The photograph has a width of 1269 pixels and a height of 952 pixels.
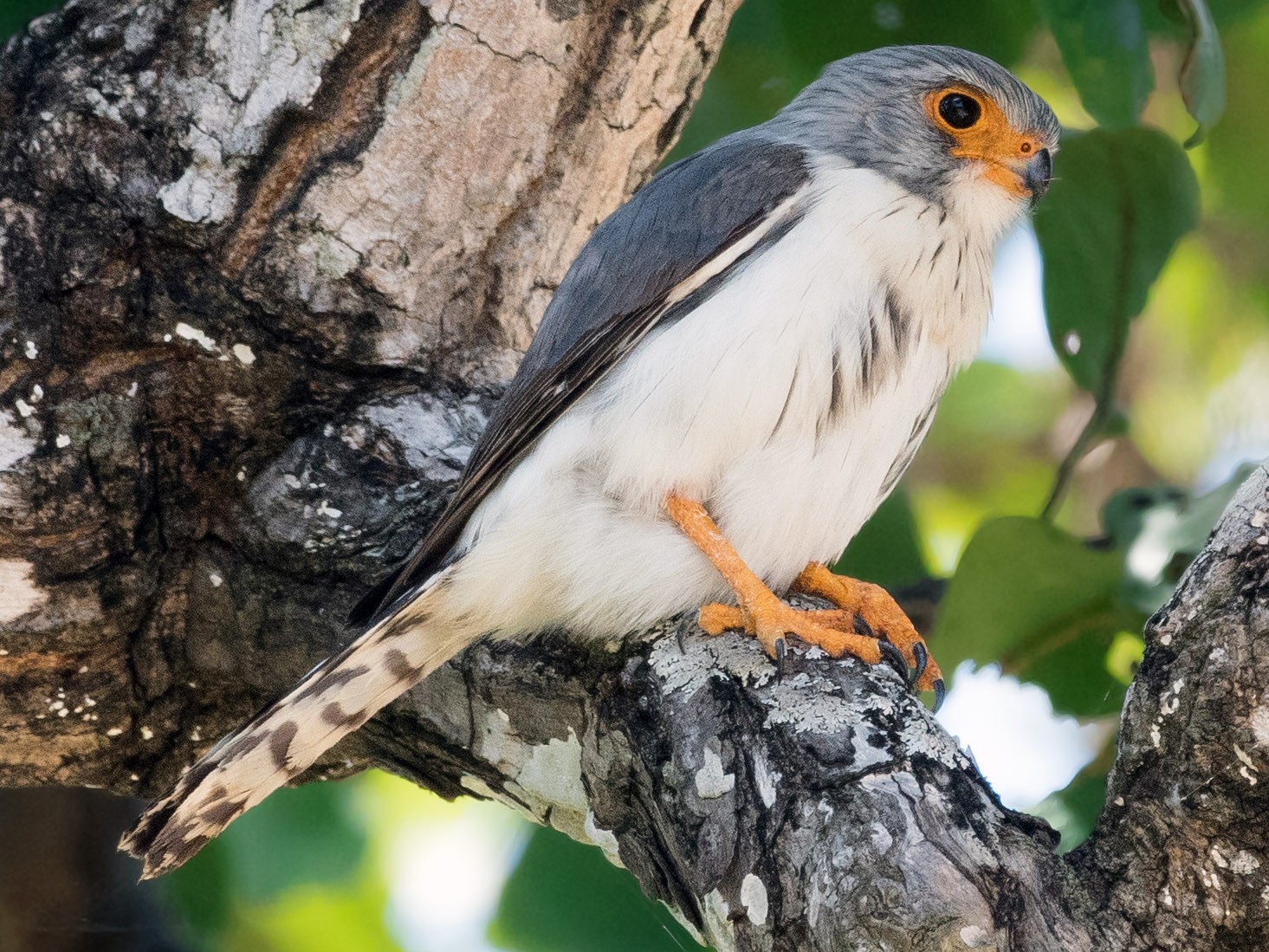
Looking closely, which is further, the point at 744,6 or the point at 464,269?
the point at 744,6

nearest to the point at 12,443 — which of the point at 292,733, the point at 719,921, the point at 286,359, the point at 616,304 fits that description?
the point at 286,359

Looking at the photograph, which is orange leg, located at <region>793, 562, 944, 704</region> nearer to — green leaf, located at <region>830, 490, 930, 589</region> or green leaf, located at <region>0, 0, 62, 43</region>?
green leaf, located at <region>830, 490, 930, 589</region>

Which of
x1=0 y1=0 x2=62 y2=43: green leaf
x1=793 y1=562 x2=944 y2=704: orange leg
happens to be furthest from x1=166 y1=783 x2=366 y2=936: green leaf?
x1=0 y1=0 x2=62 y2=43: green leaf

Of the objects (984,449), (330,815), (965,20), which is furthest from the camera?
(984,449)

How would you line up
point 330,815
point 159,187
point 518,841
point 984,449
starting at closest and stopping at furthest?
point 159,187 → point 518,841 → point 330,815 → point 984,449

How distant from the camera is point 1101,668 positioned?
117 inches

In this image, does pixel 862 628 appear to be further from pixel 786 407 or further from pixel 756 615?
pixel 786 407

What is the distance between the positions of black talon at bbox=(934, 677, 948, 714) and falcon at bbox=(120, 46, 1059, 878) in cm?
2

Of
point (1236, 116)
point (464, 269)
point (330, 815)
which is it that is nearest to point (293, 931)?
point (330, 815)

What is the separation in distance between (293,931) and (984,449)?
3.25m

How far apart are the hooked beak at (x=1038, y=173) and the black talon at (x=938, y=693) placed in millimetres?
1106

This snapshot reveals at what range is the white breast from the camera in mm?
2479

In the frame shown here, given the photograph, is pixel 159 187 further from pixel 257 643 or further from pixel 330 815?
pixel 330 815

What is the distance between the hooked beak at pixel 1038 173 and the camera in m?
2.84
